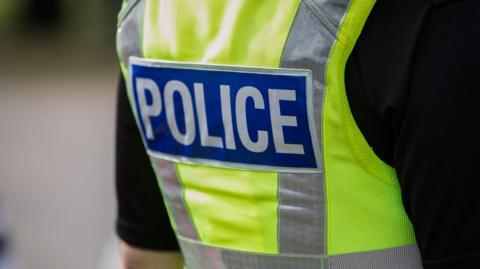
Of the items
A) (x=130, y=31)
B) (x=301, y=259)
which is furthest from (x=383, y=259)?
(x=130, y=31)

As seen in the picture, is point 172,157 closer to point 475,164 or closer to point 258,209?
point 258,209

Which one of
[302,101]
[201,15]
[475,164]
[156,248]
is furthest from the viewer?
[156,248]

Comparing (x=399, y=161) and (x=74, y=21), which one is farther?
(x=74, y=21)

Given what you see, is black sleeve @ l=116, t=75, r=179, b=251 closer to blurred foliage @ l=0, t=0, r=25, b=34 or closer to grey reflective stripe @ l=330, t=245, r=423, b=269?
grey reflective stripe @ l=330, t=245, r=423, b=269

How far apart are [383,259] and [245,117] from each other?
268 millimetres

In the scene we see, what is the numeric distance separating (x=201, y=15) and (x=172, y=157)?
23cm

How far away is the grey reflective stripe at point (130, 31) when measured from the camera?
1.53 meters

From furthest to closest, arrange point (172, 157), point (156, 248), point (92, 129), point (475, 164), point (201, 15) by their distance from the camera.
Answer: point (92, 129)
point (156, 248)
point (172, 157)
point (201, 15)
point (475, 164)

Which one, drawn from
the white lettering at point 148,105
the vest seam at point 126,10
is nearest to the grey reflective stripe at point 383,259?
the white lettering at point 148,105

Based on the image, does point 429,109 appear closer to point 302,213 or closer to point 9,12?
point 302,213

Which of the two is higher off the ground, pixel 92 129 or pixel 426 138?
pixel 426 138

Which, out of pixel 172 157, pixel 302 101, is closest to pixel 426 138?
pixel 302 101

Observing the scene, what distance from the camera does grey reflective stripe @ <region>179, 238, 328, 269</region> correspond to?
1.40 metres

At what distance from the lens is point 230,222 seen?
1456 mm
